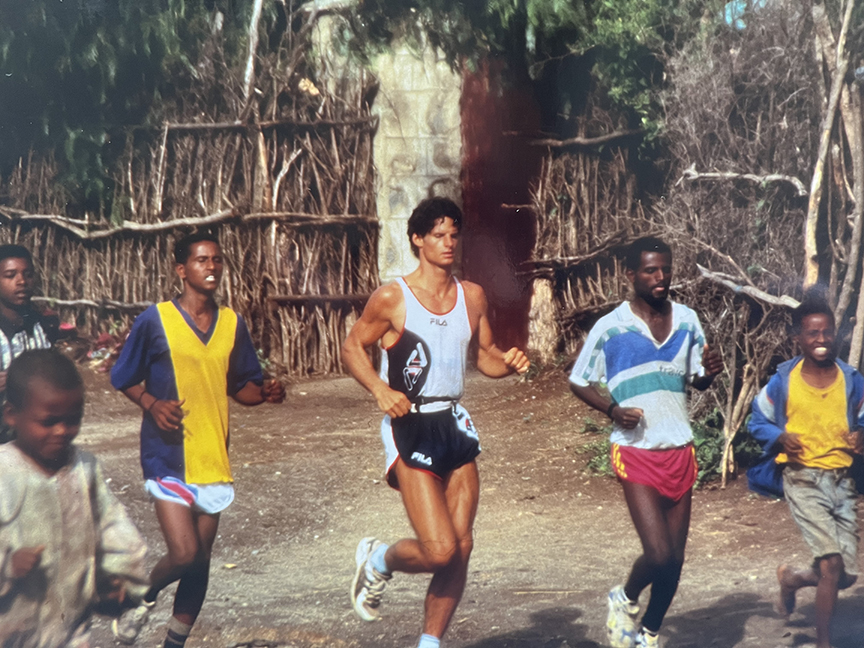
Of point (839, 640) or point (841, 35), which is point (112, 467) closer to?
point (839, 640)

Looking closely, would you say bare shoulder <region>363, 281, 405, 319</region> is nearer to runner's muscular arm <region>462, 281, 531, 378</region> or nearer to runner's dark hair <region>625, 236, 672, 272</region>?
runner's muscular arm <region>462, 281, 531, 378</region>

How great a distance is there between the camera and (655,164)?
6.84 metres

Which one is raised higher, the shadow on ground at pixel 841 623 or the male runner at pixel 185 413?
the male runner at pixel 185 413

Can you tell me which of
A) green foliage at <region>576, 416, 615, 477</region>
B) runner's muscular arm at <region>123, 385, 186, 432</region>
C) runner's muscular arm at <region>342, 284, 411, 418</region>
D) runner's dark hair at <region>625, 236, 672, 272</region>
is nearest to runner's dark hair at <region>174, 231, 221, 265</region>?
runner's muscular arm at <region>123, 385, 186, 432</region>

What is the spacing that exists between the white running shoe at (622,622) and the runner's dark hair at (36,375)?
2.44 meters

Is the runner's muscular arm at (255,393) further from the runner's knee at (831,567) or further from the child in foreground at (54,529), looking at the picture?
the runner's knee at (831,567)

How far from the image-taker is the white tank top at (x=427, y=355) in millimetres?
4469

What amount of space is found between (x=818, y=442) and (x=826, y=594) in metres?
0.66

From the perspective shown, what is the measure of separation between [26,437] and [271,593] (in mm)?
2196

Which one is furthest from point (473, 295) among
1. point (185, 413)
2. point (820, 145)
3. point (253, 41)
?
point (820, 145)

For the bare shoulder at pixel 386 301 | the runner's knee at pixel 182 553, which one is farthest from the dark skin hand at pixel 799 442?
the runner's knee at pixel 182 553

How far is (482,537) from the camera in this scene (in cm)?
593

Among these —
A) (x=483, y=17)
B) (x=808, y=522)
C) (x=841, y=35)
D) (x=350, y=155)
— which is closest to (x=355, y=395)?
(x=350, y=155)

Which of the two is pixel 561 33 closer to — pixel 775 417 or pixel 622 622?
pixel 775 417
